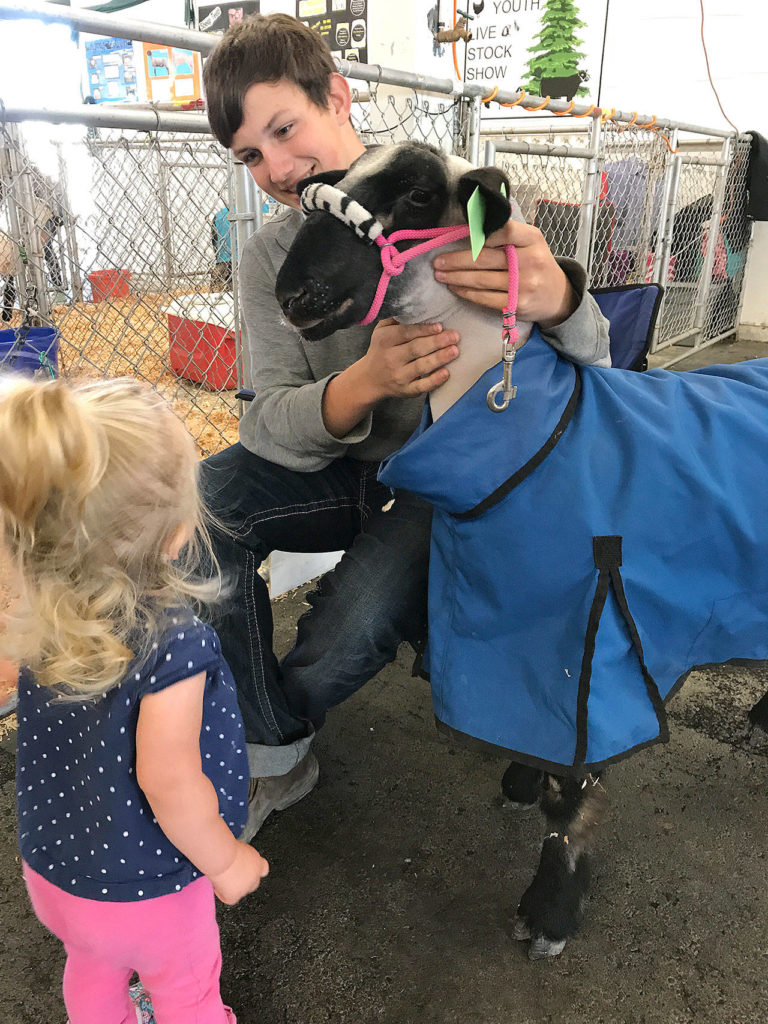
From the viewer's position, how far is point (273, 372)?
49.9 inches

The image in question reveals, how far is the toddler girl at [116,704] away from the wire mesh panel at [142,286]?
1.00 meters

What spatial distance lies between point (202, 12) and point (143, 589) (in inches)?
204

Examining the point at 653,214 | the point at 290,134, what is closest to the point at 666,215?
the point at 653,214

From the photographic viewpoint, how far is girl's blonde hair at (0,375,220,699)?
0.60 metres

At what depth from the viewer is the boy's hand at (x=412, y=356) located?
0.92 meters

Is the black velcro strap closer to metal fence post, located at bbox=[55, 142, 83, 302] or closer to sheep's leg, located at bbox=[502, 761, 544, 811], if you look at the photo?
sheep's leg, located at bbox=[502, 761, 544, 811]

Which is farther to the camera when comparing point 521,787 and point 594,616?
point 521,787

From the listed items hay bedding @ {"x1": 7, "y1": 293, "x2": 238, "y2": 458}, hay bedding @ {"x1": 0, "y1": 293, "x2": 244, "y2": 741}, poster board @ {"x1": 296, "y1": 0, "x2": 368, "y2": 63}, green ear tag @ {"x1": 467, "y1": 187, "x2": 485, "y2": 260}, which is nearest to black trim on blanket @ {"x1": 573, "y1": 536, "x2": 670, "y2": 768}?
green ear tag @ {"x1": 467, "y1": 187, "x2": 485, "y2": 260}

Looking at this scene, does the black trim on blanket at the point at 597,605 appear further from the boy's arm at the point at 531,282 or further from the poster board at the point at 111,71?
the poster board at the point at 111,71

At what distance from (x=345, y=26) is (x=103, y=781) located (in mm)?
3740

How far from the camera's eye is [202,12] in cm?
472

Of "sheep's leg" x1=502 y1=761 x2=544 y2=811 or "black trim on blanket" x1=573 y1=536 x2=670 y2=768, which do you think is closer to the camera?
"black trim on blanket" x1=573 y1=536 x2=670 y2=768

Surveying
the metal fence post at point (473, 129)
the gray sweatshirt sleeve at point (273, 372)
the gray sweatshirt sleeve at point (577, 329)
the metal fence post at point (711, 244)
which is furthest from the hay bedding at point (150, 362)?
the metal fence post at point (711, 244)

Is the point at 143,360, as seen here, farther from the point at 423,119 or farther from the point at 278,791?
the point at 278,791
